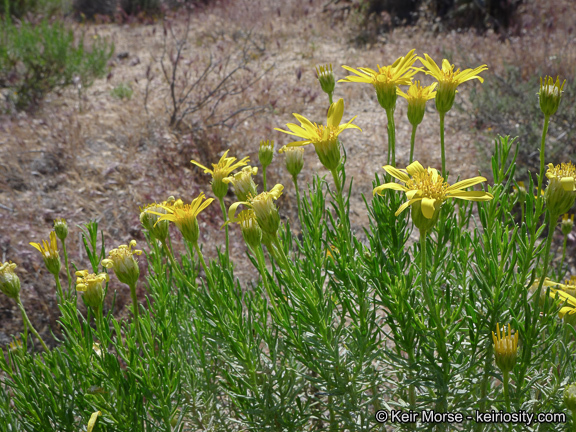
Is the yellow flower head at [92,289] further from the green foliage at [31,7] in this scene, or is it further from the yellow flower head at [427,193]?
the green foliage at [31,7]

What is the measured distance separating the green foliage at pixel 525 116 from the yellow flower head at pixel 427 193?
3107 mm

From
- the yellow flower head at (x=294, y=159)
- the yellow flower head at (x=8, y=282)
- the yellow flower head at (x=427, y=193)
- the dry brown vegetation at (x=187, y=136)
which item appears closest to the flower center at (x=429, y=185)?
the yellow flower head at (x=427, y=193)

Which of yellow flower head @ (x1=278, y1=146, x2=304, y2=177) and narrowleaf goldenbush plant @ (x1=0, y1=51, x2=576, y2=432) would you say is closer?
narrowleaf goldenbush plant @ (x1=0, y1=51, x2=576, y2=432)

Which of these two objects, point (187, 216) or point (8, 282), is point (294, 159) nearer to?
point (187, 216)

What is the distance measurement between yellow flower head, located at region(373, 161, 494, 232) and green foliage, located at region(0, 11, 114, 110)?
521 cm

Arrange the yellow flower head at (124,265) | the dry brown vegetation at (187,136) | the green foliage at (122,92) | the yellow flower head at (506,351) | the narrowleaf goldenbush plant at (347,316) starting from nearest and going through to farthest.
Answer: the yellow flower head at (506,351) < the narrowleaf goldenbush plant at (347,316) < the yellow flower head at (124,265) < the dry brown vegetation at (187,136) < the green foliage at (122,92)

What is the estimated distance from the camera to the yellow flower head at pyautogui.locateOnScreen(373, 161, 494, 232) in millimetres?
968

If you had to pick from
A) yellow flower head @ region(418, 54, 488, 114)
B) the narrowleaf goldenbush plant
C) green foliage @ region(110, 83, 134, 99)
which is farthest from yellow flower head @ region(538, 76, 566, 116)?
green foliage @ region(110, 83, 134, 99)

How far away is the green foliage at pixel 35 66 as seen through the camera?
17.4 feet

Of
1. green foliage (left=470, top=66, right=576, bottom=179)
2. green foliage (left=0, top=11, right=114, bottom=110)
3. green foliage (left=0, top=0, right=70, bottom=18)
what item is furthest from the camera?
green foliage (left=0, top=0, right=70, bottom=18)

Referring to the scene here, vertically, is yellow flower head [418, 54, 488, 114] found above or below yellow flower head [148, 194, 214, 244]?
above

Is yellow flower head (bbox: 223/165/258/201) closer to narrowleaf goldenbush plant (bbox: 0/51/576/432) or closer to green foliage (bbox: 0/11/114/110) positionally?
narrowleaf goldenbush plant (bbox: 0/51/576/432)

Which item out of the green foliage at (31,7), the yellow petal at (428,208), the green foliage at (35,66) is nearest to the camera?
the yellow petal at (428,208)

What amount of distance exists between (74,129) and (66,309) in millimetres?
3572
